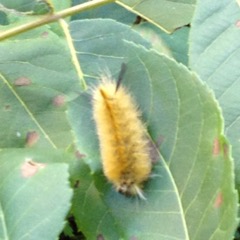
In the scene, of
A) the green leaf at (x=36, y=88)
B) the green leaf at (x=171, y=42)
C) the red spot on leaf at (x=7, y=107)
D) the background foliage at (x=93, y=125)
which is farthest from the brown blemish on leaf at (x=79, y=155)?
Answer: the green leaf at (x=171, y=42)

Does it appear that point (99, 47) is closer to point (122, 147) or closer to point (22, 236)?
point (122, 147)

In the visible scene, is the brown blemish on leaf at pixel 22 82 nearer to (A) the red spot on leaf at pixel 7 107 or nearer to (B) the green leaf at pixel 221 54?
(A) the red spot on leaf at pixel 7 107

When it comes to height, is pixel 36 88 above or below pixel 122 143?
below

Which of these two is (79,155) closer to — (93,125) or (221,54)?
(93,125)

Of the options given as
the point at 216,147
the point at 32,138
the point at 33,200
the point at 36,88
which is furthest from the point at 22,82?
the point at 216,147

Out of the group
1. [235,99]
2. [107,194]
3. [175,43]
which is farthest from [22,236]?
[175,43]

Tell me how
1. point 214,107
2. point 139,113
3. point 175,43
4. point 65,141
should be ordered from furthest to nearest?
point 175,43
point 65,141
point 139,113
point 214,107
